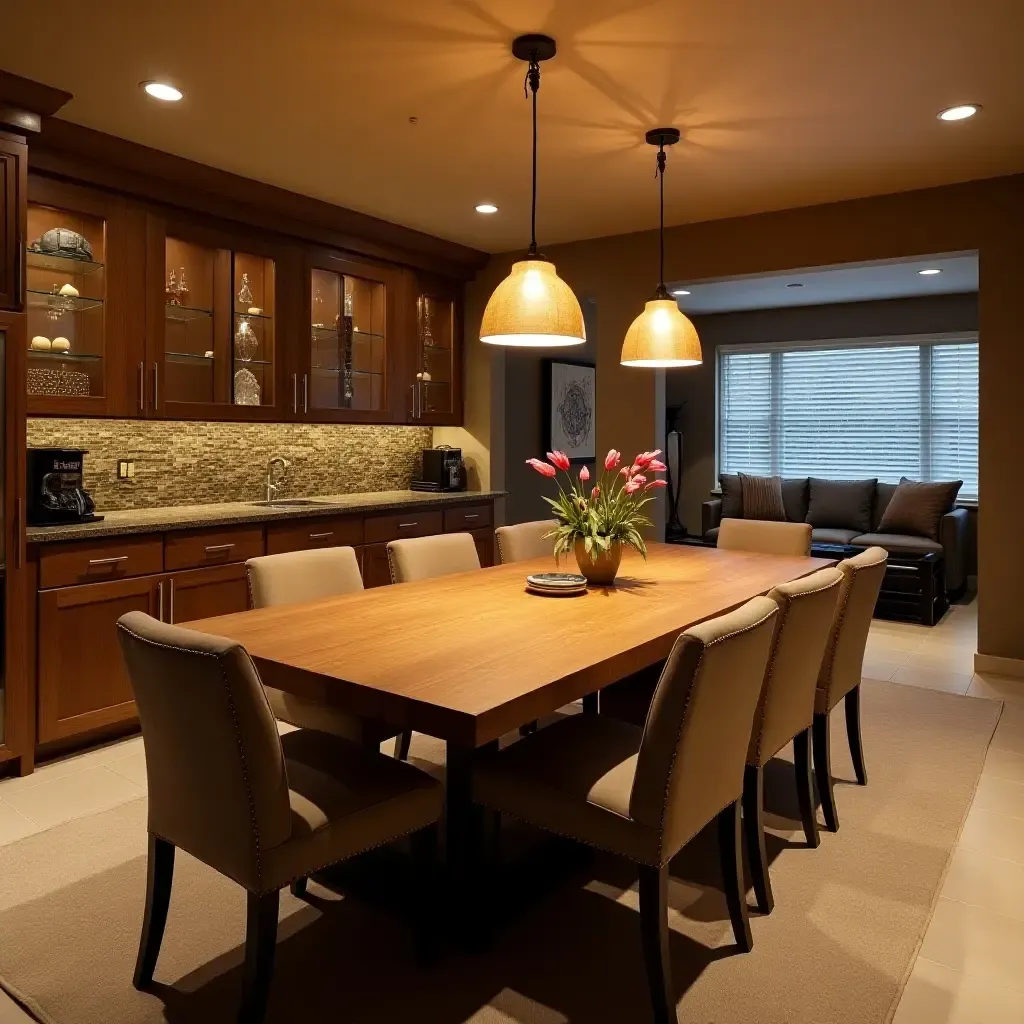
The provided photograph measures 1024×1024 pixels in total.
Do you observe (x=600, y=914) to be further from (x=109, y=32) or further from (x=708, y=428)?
(x=708, y=428)

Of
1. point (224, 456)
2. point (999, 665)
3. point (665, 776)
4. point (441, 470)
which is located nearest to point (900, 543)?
point (999, 665)

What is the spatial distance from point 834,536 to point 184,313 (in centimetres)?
504

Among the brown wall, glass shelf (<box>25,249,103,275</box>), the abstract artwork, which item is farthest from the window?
glass shelf (<box>25,249,103,275</box>)

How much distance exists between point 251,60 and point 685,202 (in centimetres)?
251

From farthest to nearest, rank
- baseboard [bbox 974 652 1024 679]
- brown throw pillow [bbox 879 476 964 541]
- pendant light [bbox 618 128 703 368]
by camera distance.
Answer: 1. brown throw pillow [bbox 879 476 964 541]
2. baseboard [bbox 974 652 1024 679]
3. pendant light [bbox 618 128 703 368]

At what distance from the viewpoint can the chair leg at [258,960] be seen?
171cm

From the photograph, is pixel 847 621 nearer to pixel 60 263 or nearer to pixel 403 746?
pixel 403 746

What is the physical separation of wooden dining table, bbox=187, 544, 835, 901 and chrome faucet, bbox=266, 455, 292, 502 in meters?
2.17

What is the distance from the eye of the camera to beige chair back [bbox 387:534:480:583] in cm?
327

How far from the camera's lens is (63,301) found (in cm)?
368

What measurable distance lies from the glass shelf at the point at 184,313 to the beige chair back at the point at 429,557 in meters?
1.72

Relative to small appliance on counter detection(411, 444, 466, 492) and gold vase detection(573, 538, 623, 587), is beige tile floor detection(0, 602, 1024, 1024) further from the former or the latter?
small appliance on counter detection(411, 444, 466, 492)

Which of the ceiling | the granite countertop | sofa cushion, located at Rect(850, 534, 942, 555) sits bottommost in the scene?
sofa cushion, located at Rect(850, 534, 942, 555)

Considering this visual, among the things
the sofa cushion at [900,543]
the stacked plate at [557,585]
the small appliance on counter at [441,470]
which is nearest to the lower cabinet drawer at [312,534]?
the small appliance on counter at [441,470]
